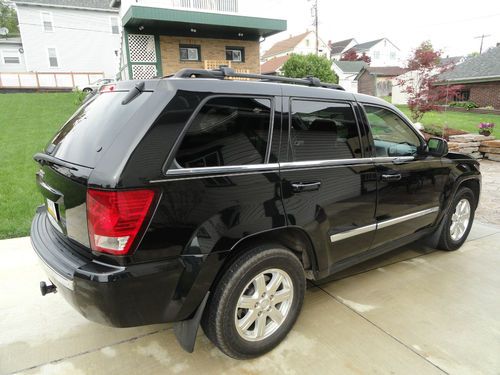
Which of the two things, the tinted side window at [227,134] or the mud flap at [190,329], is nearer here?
the tinted side window at [227,134]

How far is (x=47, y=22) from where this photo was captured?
26406 millimetres

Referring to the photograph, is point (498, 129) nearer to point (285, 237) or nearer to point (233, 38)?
point (233, 38)

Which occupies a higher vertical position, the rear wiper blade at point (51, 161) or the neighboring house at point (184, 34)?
the neighboring house at point (184, 34)

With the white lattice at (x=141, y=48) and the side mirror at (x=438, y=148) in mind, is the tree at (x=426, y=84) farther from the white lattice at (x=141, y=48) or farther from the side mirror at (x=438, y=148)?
the white lattice at (x=141, y=48)

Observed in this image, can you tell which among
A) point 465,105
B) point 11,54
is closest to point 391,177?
point 465,105

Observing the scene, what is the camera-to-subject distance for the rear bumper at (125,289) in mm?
1866

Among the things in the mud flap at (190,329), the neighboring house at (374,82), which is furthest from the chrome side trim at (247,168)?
the neighboring house at (374,82)

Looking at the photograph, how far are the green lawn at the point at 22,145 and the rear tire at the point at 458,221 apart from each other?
5146mm

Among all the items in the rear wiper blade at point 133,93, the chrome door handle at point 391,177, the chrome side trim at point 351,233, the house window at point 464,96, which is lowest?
the chrome side trim at point 351,233

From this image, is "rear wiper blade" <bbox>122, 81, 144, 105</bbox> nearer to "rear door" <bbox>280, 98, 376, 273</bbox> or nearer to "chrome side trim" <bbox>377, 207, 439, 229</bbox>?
"rear door" <bbox>280, 98, 376, 273</bbox>

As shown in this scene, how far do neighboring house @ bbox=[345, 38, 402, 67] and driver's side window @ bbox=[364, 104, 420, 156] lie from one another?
6388 cm

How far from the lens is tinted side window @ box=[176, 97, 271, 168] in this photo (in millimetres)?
2053

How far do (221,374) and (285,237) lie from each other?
982mm

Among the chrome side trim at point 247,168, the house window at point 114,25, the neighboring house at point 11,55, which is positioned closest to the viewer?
the chrome side trim at point 247,168
